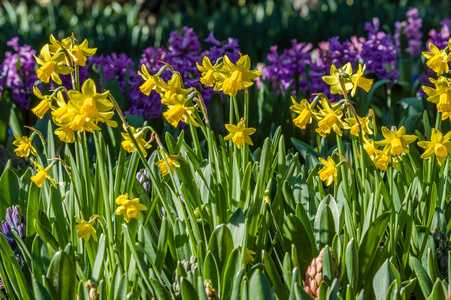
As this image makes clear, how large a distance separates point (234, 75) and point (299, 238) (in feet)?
1.43

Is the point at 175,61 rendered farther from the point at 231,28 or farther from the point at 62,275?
the point at 231,28

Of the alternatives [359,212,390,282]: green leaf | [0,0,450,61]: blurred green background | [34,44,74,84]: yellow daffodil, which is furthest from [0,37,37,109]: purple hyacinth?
[359,212,390,282]: green leaf

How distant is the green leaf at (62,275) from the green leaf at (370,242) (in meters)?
0.67

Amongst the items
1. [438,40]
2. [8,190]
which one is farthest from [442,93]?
[438,40]

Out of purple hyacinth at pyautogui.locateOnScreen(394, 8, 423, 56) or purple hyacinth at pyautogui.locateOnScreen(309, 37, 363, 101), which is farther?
purple hyacinth at pyautogui.locateOnScreen(394, 8, 423, 56)

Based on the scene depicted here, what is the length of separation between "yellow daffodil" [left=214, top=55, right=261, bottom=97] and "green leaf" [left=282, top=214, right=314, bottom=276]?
0.34 m

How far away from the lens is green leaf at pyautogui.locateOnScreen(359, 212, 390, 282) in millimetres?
1393

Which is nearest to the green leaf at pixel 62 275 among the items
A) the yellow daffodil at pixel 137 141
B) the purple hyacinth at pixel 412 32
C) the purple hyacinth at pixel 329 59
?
the yellow daffodil at pixel 137 141

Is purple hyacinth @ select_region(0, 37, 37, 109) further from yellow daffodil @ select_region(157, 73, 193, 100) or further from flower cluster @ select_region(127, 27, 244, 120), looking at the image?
yellow daffodil @ select_region(157, 73, 193, 100)

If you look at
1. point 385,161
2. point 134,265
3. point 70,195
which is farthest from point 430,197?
point 70,195

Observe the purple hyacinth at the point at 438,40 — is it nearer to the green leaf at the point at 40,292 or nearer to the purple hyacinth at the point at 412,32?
the purple hyacinth at the point at 412,32

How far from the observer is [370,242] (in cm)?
141

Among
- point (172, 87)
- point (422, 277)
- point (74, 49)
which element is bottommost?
point (422, 277)

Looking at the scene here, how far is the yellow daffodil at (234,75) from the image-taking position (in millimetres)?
1371
